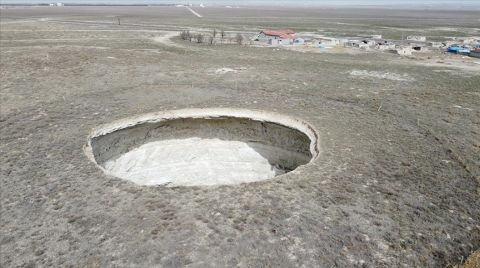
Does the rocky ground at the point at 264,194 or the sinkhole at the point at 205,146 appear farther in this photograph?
the sinkhole at the point at 205,146

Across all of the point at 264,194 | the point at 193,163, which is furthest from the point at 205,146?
the point at 264,194

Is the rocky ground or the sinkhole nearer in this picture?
the rocky ground

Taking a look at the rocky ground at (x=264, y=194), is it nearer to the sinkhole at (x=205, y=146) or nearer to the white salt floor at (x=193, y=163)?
the sinkhole at (x=205, y=146)

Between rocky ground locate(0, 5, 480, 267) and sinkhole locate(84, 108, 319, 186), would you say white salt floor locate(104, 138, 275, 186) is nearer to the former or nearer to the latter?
sinkhole locate(84, 108, 319, 186)

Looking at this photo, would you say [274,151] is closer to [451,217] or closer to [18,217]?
[451,217]

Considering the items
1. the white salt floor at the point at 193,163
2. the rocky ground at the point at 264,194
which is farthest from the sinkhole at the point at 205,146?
the rocky ground at the point at 264,194

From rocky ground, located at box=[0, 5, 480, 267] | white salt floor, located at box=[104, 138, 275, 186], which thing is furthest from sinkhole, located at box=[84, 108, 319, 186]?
rocky ground, located at box=[0, 5, 480, 267]
